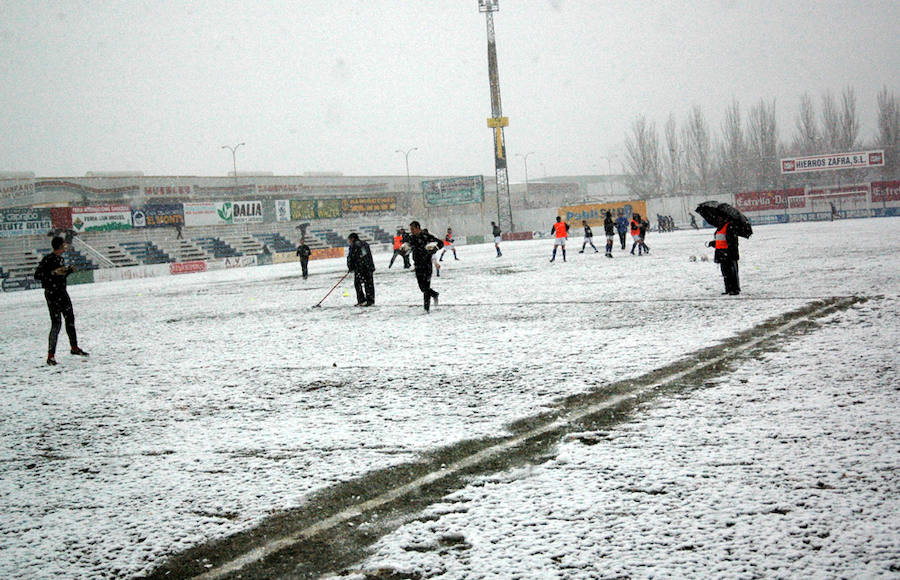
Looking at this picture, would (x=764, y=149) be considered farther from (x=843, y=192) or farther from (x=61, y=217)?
(x=61, y=217)

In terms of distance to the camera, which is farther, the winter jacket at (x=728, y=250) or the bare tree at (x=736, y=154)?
the bare tree at (x=736, y=154)

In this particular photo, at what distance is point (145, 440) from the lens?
568 cm

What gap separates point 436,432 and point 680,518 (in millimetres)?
2312

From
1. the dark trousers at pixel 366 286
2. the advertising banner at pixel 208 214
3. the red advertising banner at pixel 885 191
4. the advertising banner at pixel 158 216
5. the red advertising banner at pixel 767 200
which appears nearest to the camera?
the dark trousers at pixel 366 286

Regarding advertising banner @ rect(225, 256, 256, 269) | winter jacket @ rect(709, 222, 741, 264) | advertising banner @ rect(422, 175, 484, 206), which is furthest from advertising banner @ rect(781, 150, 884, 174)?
winter jacket @ rect(709, 222, 741, 264)

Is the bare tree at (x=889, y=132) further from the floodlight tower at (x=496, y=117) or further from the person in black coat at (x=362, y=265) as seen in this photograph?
the person in black coat at (x=362, y=265)

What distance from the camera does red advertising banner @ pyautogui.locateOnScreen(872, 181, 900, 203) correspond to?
56.4m

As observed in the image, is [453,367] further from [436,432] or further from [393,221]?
[393,221]

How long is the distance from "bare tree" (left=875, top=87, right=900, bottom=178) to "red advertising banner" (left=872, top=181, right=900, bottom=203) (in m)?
17.0

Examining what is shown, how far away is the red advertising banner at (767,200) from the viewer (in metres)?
59.6

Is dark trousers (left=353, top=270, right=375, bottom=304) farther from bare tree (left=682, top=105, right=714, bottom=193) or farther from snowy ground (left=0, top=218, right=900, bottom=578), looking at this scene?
bare tree (left=682, top=105, right=714, bottom=193)

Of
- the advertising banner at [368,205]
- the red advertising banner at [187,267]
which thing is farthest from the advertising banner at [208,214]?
the red advertising banner at [187,267]

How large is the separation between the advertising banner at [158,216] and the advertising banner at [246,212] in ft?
16.5

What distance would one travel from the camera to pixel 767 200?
60.1 meters
